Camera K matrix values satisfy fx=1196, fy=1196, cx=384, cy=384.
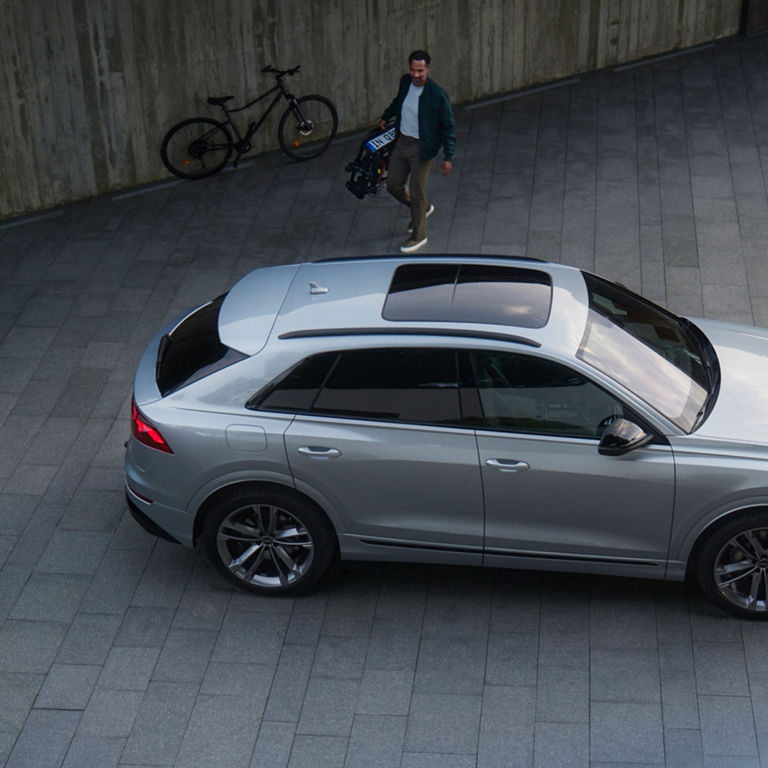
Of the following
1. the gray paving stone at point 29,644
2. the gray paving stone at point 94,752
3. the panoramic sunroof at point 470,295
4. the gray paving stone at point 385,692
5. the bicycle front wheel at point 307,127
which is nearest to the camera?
the gray paving stone at point 94,752

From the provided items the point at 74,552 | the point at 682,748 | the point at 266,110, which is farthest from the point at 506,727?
the point at 266,110

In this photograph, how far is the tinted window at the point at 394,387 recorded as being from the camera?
6551mm

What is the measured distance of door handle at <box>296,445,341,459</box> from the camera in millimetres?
6578

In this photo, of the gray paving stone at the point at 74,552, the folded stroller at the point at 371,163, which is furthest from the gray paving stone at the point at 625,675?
the folded stroller at the point at 371,163

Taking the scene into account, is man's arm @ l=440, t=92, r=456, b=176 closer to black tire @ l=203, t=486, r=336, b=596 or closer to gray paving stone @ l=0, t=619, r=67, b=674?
black tire @ l=203, t=486, r=336, b=596

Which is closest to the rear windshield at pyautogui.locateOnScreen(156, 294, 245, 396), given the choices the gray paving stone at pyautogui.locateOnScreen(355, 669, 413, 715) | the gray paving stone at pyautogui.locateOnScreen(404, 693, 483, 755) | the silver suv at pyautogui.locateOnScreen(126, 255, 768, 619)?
the silver suv at pyautogui.locateOnScreen(126, 255, 768, 619)

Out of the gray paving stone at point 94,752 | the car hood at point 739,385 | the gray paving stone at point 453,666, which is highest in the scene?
the car hood at point 739,385

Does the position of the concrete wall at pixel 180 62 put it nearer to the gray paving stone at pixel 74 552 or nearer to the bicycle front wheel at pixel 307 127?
the bicycle front wheel at pixel 307 127

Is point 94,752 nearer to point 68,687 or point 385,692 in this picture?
point 68,687

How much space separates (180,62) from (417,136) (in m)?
3.38

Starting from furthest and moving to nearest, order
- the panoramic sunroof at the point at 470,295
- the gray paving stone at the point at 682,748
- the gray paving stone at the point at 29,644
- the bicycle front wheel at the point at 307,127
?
the bicycle front wheel at the point at 307,127 < the panoramic sunroof at the point at 470,295 < the gray paving stone at the point at 29,644 < the gray paving stone at the point at 682,748

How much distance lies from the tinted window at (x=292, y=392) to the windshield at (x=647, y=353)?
1.47 m

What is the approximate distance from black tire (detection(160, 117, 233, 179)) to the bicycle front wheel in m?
0.69

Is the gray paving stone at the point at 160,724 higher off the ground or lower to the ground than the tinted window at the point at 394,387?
lower
